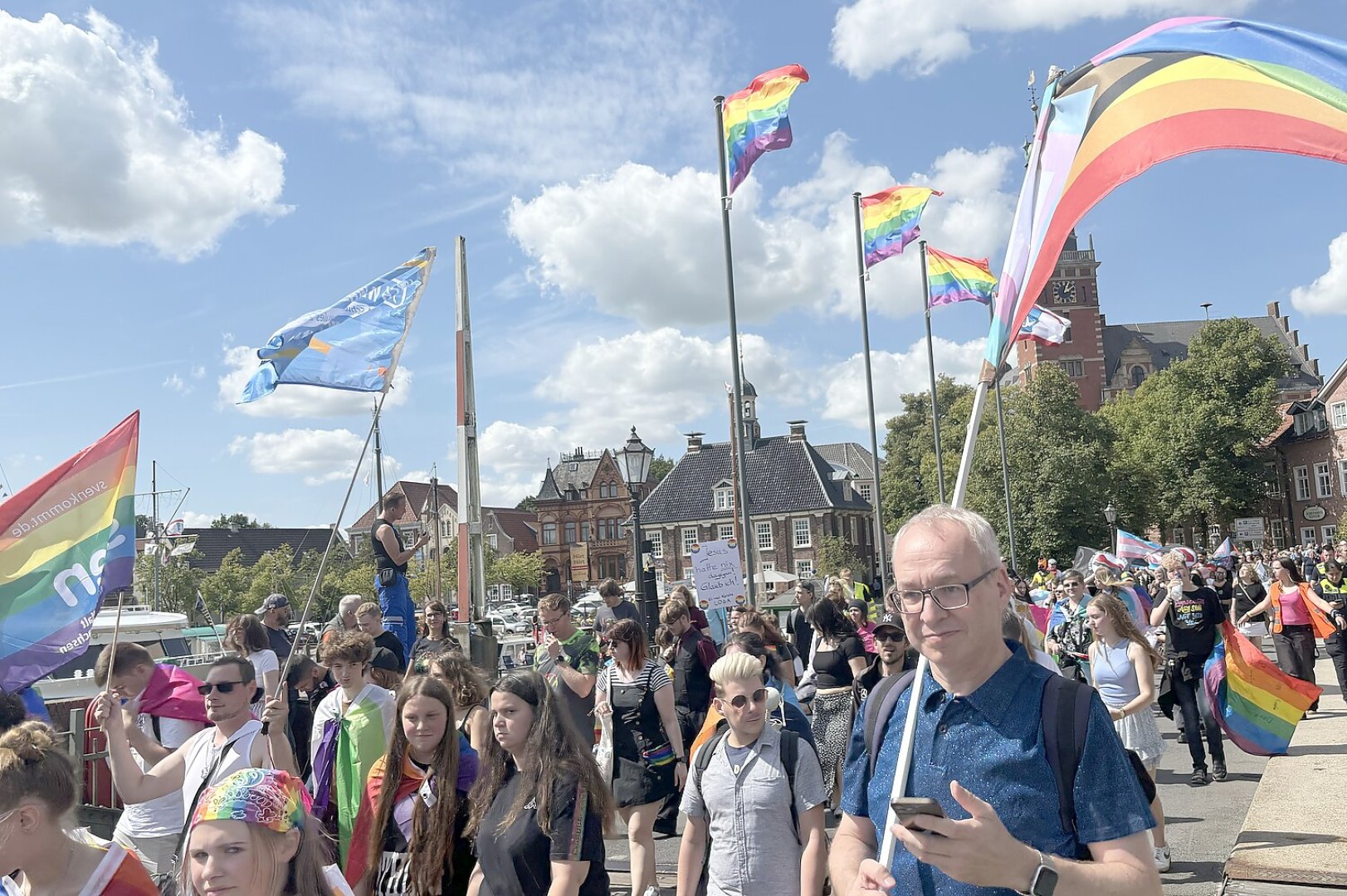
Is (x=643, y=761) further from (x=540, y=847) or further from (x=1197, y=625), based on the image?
(x=1197, y=625)

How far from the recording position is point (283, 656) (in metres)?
9.55

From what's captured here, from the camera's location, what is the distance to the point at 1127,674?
308 inches

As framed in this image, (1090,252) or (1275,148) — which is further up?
(1090,252)

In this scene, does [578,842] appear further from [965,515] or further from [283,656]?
[283,656]

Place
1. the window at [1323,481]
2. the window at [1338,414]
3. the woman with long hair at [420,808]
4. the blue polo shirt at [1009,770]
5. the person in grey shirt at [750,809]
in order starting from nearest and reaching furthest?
the blue polo shirt at [1009,770]
the woman with long hair at [420,808]
the person in grey shirt at [750,809]
the window at [1338,414]
the window at [1323,481]

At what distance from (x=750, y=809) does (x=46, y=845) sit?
2.52 m

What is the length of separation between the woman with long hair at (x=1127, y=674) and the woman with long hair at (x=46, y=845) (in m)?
6.42

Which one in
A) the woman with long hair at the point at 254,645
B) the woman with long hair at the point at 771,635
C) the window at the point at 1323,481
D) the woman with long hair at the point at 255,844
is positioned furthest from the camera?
the window at the point at 1323,481

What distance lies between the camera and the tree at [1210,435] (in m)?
60.9

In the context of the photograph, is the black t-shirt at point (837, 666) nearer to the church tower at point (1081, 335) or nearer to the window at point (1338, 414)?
the window at point (1338, 414)

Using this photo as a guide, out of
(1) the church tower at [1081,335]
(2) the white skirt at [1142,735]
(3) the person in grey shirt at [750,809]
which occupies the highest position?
(1) the church tower at [1081,335]

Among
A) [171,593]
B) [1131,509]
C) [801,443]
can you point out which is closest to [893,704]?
[171,593]

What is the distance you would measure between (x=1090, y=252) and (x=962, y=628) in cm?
9184

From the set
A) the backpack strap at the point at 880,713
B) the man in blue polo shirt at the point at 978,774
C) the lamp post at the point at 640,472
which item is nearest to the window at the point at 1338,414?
the lamp post at the point at 640,472
